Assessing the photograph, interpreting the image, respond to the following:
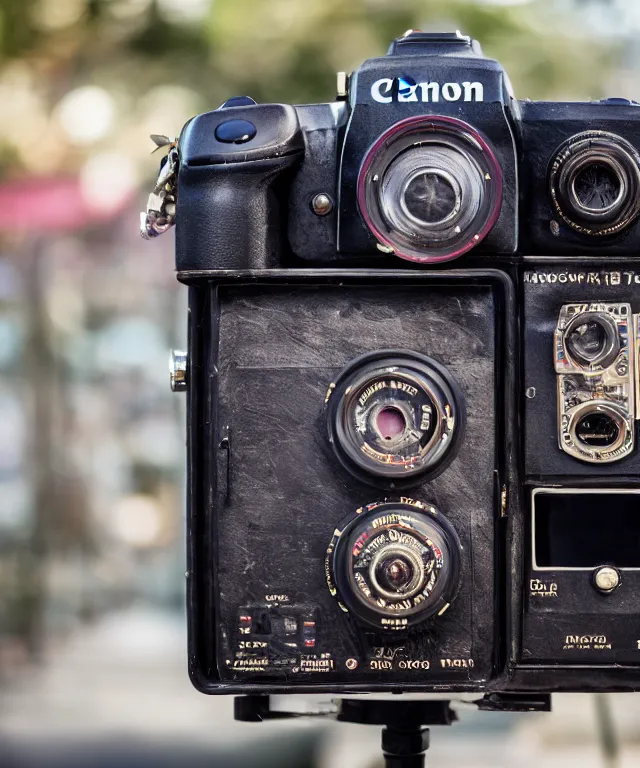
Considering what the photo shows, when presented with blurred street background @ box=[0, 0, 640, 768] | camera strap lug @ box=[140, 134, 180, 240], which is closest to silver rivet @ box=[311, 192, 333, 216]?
camera strap lug @ box=[140, 134, 180, 240]

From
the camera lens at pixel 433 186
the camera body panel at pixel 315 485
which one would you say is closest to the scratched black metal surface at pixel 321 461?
the camera body panel at pixel 315 485

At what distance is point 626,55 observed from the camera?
6.89 meters

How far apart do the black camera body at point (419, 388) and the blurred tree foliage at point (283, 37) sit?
4.65m

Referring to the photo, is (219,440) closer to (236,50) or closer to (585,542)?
(585,542)

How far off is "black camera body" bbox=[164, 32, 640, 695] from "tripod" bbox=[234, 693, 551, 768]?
2.3 inches

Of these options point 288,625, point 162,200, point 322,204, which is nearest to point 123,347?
point 162,200

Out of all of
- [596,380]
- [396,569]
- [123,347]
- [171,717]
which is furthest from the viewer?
[123,347]

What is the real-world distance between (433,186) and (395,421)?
41 cm

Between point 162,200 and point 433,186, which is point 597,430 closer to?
point 433,186

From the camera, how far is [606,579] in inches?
87.9

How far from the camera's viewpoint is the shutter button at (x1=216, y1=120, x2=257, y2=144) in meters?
2.20

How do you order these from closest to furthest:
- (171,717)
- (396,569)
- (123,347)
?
(396,569), (171,717), (123,347)

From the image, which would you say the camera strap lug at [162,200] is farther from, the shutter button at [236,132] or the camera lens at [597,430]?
the camera lens at [597,430]

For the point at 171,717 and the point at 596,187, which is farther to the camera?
the point at 171,717
